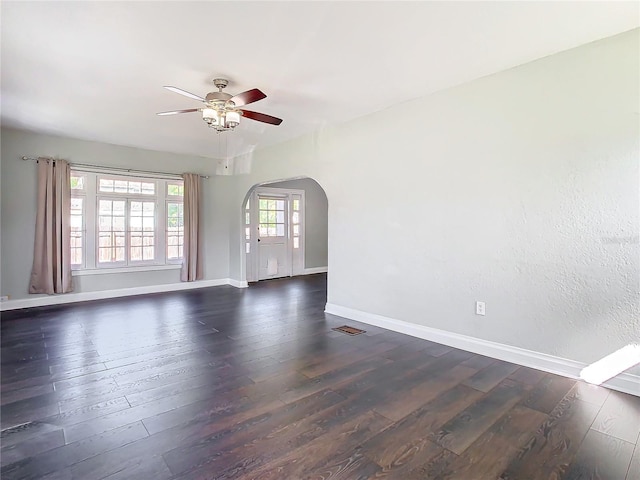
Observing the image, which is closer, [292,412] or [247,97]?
[292,412]

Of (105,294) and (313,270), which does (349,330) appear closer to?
(105,294)

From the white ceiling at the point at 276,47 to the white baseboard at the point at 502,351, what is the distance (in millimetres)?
2534

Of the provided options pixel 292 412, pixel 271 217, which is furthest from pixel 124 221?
pixel 292 412

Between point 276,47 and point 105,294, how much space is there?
5.20m

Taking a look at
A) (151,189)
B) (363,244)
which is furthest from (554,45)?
(151,189)

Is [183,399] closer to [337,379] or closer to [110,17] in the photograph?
[337,379]

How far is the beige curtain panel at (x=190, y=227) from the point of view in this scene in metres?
6.62

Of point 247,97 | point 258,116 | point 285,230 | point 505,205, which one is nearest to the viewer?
point 247,97

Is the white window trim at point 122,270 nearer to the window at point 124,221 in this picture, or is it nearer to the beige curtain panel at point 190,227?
the window at point 124,221

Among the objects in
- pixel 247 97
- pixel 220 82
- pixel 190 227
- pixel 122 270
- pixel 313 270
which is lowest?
pixel 313 270

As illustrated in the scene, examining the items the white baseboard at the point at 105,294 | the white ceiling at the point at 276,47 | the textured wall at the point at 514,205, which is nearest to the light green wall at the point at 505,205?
the textured wall at the point at 514,205

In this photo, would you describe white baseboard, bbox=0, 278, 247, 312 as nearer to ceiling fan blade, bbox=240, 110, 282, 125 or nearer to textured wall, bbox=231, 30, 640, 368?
textured wall, bbox=231, 30, 640, 368

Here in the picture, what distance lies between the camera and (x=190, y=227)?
6633 mm

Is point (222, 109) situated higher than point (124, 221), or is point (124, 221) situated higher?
point (222, 109)
